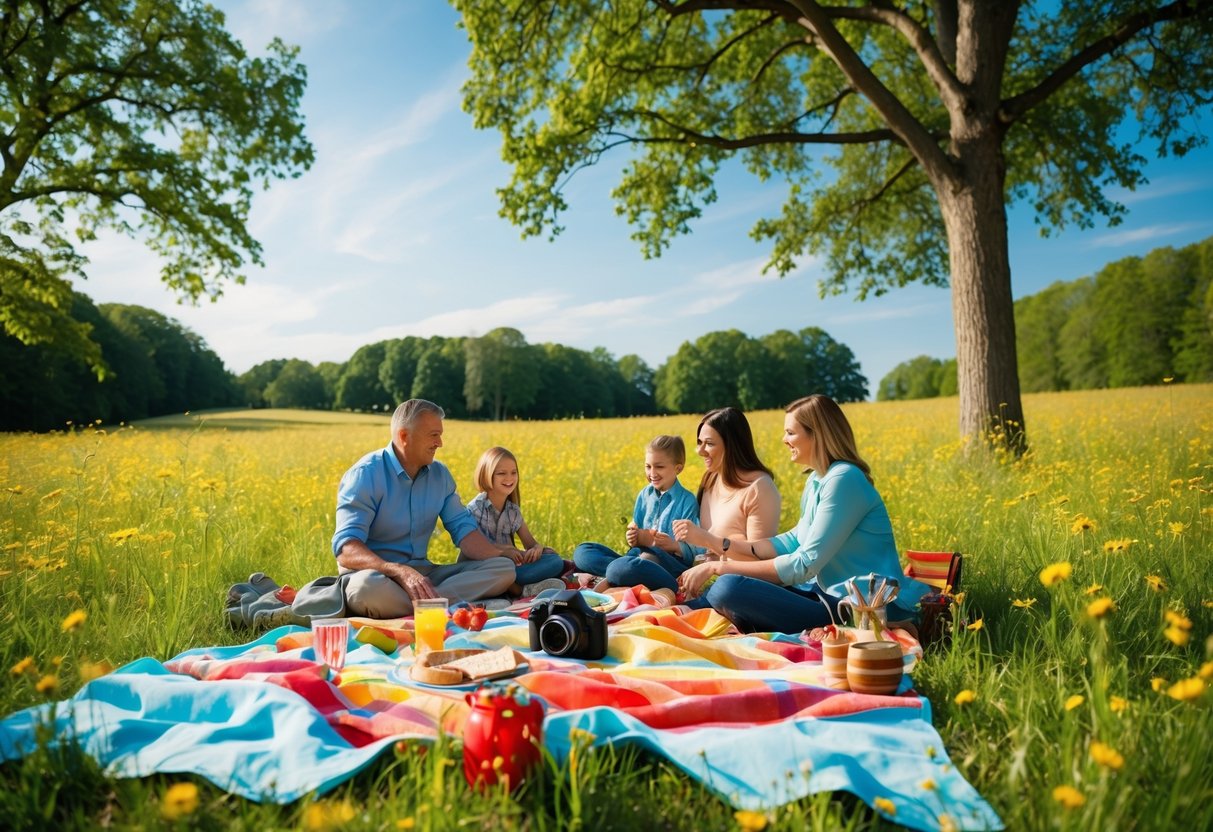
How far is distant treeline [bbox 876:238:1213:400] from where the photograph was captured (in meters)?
44.3

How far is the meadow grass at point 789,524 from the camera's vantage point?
6.70ft

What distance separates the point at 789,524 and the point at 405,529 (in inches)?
131

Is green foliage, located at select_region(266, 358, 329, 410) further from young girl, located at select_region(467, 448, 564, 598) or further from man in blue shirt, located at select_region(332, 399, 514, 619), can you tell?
man in blue shirt, located at select_region(332, 399, 514, 619)

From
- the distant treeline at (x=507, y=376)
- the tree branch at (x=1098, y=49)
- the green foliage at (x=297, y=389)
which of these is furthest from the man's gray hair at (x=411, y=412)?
the green foliage at (x=297, y=389)

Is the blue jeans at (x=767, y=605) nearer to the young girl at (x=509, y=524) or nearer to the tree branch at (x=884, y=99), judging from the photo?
the young girl at (x=509, y=524)

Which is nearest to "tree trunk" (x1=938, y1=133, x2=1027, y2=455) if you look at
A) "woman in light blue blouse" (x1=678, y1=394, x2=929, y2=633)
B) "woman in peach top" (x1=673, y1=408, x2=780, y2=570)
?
"woman in peach top" (x1=673, y1=408, x2=780, y2=570)

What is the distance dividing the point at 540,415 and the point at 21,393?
37168 mm

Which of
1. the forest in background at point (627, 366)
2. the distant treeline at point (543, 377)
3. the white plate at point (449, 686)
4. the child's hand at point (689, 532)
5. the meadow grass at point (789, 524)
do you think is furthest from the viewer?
the distant treeline at point (543, 377)

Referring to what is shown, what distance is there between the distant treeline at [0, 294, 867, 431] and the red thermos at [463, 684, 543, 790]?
4717cm

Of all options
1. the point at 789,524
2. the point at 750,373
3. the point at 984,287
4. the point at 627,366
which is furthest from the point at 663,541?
the point at 627,366

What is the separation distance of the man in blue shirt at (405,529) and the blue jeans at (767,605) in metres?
1.60

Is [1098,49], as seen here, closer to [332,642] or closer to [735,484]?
[735,484]

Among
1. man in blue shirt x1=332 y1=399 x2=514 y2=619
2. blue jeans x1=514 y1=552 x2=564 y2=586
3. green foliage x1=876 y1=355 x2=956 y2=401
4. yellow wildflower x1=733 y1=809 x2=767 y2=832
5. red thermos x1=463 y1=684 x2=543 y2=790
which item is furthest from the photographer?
green foliage x1=876 y1=355 x2=956 y2=401

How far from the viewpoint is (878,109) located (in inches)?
353
